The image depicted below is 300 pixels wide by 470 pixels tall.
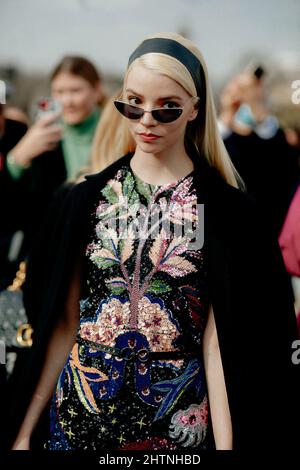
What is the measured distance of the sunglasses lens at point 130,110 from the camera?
203cm

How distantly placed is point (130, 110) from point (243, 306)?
2.17ft

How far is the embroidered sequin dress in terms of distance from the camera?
2.07m

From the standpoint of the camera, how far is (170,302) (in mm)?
2064

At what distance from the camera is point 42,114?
3846 millimetres

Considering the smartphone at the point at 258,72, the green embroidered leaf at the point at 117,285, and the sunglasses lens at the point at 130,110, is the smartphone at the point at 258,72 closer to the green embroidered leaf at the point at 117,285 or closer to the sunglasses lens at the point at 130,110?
the sunglasses lens at the point at 130,110

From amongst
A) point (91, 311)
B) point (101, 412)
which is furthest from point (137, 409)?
point (91, 311)

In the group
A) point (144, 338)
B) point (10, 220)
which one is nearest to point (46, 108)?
point (10, 220)

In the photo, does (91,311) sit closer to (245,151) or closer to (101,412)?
(101,412)

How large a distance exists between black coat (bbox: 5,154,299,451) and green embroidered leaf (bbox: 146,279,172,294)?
0.43 feet

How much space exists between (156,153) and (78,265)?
423 mm

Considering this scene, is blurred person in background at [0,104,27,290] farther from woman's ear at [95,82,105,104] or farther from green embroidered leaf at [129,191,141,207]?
green embroidered leaf at [129,191,141,207]

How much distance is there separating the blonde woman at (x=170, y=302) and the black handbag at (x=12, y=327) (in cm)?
57

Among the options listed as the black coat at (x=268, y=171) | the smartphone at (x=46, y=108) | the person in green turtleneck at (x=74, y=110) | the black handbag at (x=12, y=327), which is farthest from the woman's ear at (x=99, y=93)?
the black handbag at (x=12, y=327)

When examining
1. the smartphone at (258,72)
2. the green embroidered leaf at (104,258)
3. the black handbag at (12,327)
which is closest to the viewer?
the green embroidered leaf at (104,258)
